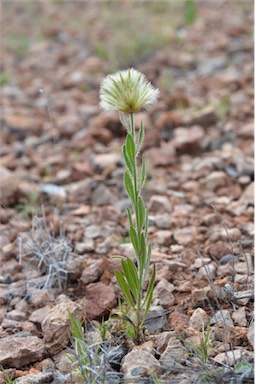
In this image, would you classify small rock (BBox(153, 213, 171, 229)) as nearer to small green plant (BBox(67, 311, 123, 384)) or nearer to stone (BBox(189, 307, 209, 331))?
stone (BBox(189, 307, 209, 331))

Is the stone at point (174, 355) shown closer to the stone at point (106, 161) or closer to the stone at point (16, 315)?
the stone at point (16, 315)

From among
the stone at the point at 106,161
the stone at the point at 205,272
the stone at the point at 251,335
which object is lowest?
the stone at the point at 251,335

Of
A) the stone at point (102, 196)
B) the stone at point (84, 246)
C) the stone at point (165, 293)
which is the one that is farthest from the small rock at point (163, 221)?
the stone at point (165, 293)

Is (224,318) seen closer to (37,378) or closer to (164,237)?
(37,378)

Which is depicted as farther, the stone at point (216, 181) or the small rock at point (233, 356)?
the stone at point (216, 181)

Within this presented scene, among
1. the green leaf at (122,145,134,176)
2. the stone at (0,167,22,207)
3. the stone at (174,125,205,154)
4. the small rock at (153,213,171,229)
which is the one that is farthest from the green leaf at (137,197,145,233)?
the stone at (174,125,205,154)

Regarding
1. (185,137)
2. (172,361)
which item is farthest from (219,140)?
(172,361)

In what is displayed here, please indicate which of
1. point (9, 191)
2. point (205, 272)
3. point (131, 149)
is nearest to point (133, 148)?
point (131, 149)

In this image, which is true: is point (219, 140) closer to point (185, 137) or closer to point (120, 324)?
point (185, 137)
